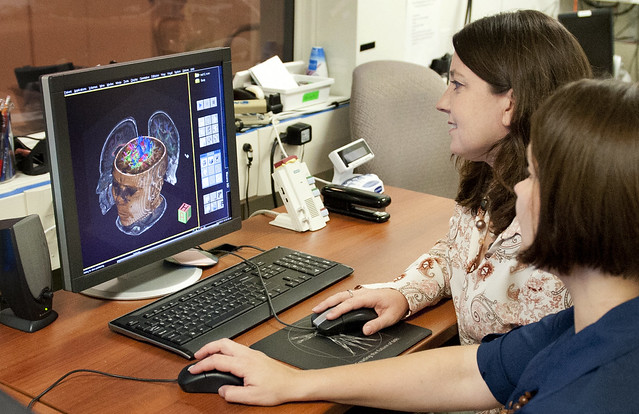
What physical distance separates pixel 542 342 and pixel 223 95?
829 millimetres

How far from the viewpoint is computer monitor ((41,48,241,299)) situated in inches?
52.1

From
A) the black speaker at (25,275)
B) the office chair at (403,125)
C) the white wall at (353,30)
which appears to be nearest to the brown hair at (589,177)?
the black speaker at (25,275)

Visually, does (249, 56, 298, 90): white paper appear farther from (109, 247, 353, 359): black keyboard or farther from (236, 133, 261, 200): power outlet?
(109, 247, 353, 359): black keyboard

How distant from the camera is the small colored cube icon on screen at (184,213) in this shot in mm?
1550

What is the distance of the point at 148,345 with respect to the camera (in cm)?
133

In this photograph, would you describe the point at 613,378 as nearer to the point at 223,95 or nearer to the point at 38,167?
the point at 223,95

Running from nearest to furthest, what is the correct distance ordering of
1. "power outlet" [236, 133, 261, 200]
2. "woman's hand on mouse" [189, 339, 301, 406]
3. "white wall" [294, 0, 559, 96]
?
1. "woman's hand on mouse" [189, 339, 301, 406]
2. "power outlet" [236, 133, 261, 200]
3. "white wall" [294, 0, 559, 96]

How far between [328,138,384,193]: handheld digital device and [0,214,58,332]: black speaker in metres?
0.92

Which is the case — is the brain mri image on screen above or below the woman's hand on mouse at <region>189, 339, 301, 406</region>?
above

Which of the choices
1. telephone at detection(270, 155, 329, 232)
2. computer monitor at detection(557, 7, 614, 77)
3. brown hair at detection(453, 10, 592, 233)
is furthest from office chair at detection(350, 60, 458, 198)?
brown hair at detection(453, 10, 592, 233)

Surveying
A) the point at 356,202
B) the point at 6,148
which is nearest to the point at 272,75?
the point at 356,202

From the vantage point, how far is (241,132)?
7.48ft

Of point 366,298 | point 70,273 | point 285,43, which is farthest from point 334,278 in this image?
point 285,43

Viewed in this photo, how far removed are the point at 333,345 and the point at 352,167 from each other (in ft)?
2.96
